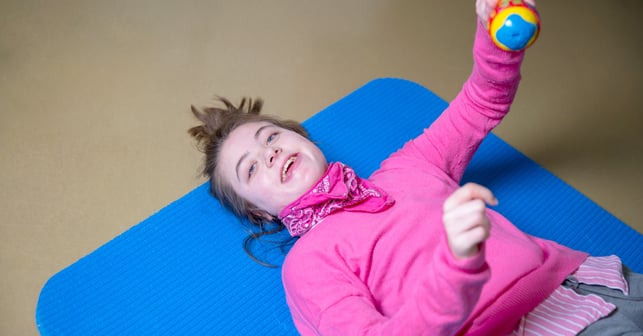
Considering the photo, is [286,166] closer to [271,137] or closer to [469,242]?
[271,137]

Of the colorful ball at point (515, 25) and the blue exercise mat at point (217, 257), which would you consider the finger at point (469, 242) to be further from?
the blue exercise mat at point (217, 257)

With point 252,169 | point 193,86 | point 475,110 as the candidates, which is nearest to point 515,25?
point 475,110

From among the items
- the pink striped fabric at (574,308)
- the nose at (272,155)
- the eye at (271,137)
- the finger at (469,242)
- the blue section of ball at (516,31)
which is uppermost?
the blue section of ball at (516,31)

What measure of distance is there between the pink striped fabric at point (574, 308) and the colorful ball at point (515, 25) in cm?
49

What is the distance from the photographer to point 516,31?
3.26ft

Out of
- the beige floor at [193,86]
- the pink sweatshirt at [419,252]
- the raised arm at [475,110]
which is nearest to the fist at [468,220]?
the pink sweatshirt at [419,252]

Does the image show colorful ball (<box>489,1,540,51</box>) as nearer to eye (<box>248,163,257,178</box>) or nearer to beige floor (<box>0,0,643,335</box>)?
eye (<box>248,163,257,178</box>)

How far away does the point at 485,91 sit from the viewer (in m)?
1.22

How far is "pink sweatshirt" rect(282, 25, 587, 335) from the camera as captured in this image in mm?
1055

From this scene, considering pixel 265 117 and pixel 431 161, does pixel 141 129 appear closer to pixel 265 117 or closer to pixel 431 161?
pixel 265 117

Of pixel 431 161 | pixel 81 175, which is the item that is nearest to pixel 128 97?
pixel 81 175

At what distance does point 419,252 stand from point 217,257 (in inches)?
22.8

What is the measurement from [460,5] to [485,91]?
55.4 inches

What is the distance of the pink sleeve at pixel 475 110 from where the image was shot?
1156 millimetres
